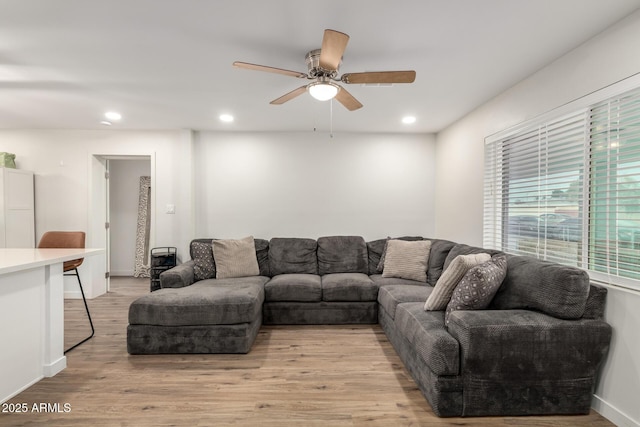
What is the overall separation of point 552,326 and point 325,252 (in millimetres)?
2638

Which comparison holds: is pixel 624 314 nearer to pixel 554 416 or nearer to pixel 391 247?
pixel 554 416

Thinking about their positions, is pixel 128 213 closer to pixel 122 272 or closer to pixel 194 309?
pixel 122 272

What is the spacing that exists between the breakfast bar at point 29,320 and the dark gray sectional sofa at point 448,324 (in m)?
0.53

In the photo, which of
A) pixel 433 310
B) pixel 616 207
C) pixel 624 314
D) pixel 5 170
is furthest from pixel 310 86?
pixel 5 170

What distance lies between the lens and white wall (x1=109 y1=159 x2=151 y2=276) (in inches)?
234

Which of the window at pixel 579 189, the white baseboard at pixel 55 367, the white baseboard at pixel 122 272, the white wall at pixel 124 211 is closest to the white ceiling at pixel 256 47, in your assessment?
A: the window at pixel 579 189

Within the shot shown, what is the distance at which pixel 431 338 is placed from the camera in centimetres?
194

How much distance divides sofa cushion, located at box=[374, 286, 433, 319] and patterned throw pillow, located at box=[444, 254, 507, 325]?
646 mm

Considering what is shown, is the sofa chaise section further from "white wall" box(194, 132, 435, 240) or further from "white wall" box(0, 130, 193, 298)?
"white wall" box(194, 132, 435, 240)

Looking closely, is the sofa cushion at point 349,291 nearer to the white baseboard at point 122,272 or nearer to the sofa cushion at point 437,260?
→ the sofa cushion at point 437,260

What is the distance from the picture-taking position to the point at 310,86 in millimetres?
2256

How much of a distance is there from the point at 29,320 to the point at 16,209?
2.84 metres

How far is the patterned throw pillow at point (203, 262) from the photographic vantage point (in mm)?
3738

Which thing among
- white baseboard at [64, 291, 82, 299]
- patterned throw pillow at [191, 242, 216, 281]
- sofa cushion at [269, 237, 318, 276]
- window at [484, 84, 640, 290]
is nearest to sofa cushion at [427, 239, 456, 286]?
window at [484, 84, 640, 290]
